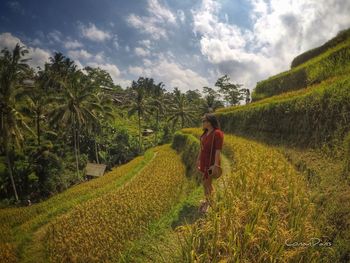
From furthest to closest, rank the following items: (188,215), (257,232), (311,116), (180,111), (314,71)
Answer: (180,111) < (314,71) < (311,116) < (188,215) < (257,232)

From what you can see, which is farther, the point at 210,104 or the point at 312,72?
the point at 210,104

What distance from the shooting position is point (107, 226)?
9.66 meters

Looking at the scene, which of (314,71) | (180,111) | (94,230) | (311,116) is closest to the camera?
(311,116)

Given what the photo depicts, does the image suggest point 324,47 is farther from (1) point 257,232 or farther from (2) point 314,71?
(1) point 257,232

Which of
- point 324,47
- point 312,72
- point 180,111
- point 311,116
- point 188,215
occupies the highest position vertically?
point 324,47

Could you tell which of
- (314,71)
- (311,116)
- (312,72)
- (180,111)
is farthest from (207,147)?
(180,111)

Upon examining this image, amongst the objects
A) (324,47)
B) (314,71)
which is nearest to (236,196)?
(314,71)

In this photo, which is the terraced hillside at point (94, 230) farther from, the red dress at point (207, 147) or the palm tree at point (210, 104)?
the palm tree at point (210, 104)

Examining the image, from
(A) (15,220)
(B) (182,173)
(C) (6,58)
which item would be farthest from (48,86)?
(B) (182,173)

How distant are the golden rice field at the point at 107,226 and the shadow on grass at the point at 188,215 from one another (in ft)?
9.54

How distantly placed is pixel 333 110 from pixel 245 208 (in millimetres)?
5602

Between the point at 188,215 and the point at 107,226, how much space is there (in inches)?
197

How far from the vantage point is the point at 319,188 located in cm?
523

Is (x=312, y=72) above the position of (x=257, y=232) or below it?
above
